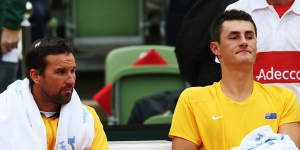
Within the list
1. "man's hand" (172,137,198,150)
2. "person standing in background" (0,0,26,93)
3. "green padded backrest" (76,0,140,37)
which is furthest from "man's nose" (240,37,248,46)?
"green padded backrest" (76,0,140,37)

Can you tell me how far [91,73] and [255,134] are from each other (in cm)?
540

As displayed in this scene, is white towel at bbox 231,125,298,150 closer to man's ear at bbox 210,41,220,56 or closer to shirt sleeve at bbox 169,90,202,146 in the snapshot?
shirt sleeve at bbox 169,90,202,146

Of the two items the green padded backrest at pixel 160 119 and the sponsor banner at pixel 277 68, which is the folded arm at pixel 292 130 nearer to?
the sponsor banner at pixel 277 68

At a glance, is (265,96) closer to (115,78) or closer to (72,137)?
(72,137)

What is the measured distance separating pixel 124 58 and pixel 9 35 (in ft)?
4.07

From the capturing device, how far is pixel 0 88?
15.6 ft

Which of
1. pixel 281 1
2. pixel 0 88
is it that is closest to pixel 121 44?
pixel 0 88

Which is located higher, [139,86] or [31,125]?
[31,125]

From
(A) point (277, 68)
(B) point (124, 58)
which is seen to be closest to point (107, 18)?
(B) point (124, 58)

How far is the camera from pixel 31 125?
3338 millimetres

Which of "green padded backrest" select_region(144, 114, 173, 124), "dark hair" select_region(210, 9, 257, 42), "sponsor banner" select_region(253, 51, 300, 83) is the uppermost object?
"dark hair" select_region(210, 9, 257, 42)

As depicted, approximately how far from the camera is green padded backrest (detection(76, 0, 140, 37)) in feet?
27.4

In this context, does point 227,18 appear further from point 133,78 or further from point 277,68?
point 133,78

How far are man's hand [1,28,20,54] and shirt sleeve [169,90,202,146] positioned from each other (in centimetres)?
187
